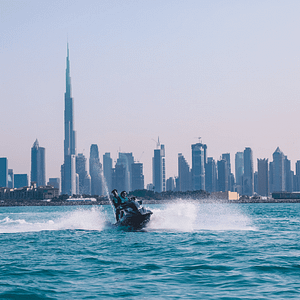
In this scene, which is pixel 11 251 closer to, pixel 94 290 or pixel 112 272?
pixel 112 272

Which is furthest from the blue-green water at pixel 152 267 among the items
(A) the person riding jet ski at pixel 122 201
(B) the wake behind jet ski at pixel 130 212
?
(A) the person riding jet ski at pixel 122 201

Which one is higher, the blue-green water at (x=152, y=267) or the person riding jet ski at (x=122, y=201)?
the person riding jet ski at (x=122, y=201)

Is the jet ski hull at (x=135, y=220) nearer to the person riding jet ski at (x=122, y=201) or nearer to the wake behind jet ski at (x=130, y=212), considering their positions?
the wake behind jet ski at (x=130, y=212)

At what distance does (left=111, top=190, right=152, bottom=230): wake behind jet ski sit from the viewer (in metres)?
38.6

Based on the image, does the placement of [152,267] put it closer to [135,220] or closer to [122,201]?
[135,220]

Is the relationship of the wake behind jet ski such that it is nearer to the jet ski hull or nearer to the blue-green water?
the jet ski hull

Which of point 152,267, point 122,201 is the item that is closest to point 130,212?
point 122,201

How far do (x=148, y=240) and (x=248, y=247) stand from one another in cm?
727

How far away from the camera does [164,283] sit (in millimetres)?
18016

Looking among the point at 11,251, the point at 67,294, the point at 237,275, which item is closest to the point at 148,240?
the point at 11,251

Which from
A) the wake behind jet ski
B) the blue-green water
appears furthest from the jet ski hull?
the blue-green water

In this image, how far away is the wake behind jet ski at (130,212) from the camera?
38.6 metres

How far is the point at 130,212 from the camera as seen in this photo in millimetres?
38812

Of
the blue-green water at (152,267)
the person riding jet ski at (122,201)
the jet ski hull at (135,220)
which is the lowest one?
the blue-green water at (152,267)
